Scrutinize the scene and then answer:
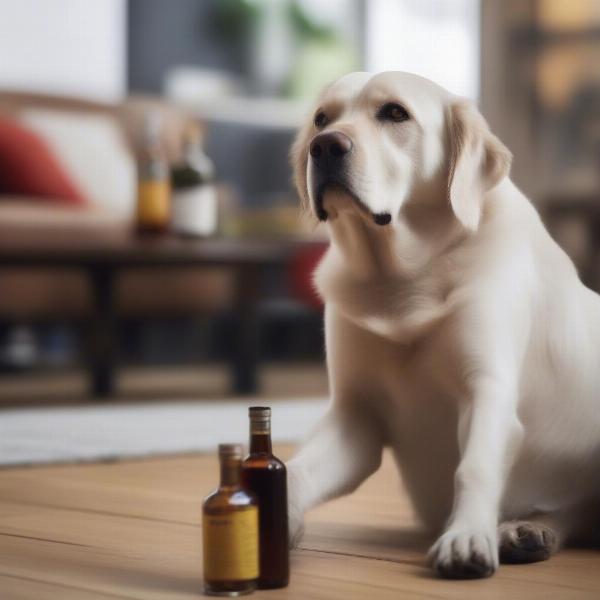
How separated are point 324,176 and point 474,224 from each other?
0.21 meters

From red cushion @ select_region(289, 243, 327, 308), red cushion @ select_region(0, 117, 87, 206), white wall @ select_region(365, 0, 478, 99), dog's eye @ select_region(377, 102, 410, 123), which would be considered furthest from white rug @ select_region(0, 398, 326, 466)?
white wall @ select_region(365, 0, 478, 99)

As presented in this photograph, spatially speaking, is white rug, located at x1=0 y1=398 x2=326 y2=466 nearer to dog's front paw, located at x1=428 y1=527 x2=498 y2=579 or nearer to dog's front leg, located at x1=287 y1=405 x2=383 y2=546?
dog's front leg, located at x1=287 y1=405 x2=383 y2=546

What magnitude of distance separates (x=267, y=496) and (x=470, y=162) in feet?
A: 1.84

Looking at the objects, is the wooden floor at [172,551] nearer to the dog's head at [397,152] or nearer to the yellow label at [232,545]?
the yellow label at [232,545]

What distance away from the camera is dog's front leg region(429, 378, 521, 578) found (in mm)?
1402

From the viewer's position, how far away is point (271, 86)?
776 centimetres

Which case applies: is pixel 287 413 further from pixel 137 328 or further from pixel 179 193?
pixel 137 328

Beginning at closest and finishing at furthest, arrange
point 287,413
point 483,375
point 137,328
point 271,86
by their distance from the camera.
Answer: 1. point 483,375
2. point 287,413
3. point 137,328
4. point 271,86

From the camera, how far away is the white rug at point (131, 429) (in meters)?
2.91

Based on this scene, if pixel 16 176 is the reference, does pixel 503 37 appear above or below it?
above

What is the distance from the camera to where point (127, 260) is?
4562mm

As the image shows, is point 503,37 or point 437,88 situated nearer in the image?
point 437,88

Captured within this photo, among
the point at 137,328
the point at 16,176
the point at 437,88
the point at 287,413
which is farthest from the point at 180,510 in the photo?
the point at 137,328

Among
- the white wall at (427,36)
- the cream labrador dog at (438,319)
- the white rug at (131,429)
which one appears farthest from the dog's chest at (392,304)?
the white wall at (427,36)
